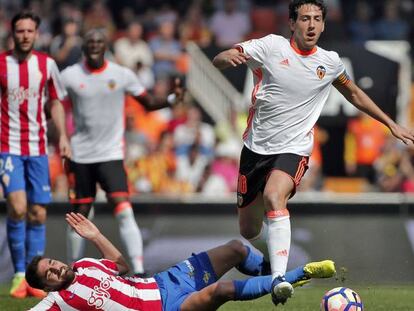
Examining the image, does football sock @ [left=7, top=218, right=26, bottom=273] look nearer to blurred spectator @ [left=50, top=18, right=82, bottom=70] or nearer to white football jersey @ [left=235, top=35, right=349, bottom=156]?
white football jersey @ [left=235, top=35, right=349, bottom=156]

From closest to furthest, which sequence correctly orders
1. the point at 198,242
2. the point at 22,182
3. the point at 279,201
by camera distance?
the point at 279,201, the point at 22,182, the point at 198,242

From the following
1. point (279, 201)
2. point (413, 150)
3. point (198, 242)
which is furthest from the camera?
point (413, 150)

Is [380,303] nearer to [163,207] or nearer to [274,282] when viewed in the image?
[274,282]

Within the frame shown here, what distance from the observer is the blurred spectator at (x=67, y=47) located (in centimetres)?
1781

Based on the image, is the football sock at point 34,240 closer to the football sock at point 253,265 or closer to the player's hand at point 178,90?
the player's hand at point 178,90

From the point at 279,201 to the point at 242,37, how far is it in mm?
11288

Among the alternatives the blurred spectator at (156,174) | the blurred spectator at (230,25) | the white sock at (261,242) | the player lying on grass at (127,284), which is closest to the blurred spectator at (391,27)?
the blurred spectator at (230,25)

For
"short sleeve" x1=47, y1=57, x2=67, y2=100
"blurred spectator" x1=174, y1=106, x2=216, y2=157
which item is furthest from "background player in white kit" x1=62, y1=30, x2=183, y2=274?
"blurred spectator" x1=174, y1=106, x2=216, y2=157

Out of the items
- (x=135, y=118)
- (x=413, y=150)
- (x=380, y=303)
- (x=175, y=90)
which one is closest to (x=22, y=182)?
(x=175, y=90)

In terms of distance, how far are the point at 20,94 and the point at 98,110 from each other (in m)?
0.93

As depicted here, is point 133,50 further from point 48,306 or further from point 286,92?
point 48,306

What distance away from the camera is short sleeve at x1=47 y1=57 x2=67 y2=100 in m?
11.7

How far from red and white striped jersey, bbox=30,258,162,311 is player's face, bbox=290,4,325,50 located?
91.2 inches

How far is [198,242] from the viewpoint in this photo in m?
13.2
